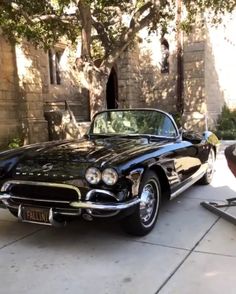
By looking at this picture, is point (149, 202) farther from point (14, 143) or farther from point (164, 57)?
point (164, 57)

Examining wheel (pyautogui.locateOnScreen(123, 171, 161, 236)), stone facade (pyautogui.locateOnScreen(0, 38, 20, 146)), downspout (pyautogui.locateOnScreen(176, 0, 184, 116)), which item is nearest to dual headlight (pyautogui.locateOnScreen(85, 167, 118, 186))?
wheel (pyautogui.locateOnScreen(123, 171, 161, 236))

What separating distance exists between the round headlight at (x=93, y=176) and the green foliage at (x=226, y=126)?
12.2 metres

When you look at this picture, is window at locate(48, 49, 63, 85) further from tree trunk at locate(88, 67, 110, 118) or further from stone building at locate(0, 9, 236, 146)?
tree trunk at locate(88, 67, 110, 118)

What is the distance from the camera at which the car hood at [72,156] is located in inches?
161

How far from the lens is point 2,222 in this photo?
507 centimetres

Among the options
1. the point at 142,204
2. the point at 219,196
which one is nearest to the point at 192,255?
the point at 142,204

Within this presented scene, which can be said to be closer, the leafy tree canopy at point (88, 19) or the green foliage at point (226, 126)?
the leafy tree canopy at point (88, 19)

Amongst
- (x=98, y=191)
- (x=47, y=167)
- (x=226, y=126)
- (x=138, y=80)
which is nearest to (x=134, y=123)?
(x=47, y=167)

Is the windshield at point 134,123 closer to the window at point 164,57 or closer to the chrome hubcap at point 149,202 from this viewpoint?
the chrome hubcap at point 149,202

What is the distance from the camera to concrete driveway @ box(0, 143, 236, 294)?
3.27m

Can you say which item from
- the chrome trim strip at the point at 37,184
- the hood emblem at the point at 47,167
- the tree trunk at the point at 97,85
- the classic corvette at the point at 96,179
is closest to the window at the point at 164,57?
the tree trunk at the point at 97,85

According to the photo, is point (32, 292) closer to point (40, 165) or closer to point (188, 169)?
point (40, 165)

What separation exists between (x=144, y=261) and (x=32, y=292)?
3.60 feet

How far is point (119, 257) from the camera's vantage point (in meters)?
3.85
